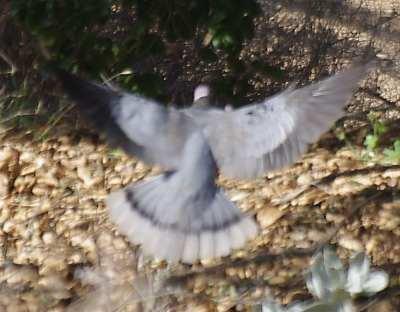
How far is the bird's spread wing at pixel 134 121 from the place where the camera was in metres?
2.62

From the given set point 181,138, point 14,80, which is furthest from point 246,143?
point 14,80

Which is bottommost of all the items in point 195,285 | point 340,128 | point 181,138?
point 195,285

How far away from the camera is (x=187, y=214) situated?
8.82ft

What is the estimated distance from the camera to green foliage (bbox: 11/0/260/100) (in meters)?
3.97

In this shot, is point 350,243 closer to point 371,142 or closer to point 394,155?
point 394,155

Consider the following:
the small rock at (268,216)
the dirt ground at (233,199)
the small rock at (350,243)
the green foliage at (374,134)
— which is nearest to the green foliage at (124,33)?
the dirt ground at (233,199)

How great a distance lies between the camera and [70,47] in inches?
165

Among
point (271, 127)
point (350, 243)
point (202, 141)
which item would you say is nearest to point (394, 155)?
point (350, 243)

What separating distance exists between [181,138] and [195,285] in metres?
0.65

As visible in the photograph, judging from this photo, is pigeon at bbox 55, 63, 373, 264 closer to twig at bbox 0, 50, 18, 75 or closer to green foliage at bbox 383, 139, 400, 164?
green foliage at bbox 383, 139, 400, 164

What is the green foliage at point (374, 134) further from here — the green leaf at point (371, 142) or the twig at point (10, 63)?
the twig at point (10, 63)

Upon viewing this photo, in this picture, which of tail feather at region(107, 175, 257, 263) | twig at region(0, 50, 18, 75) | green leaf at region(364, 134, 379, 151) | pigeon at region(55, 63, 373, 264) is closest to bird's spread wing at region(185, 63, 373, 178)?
pigeon at region(55, 63, 373, 264)

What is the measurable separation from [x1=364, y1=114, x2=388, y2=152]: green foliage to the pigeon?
4.18 ft

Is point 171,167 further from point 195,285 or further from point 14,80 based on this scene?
point 14,80
